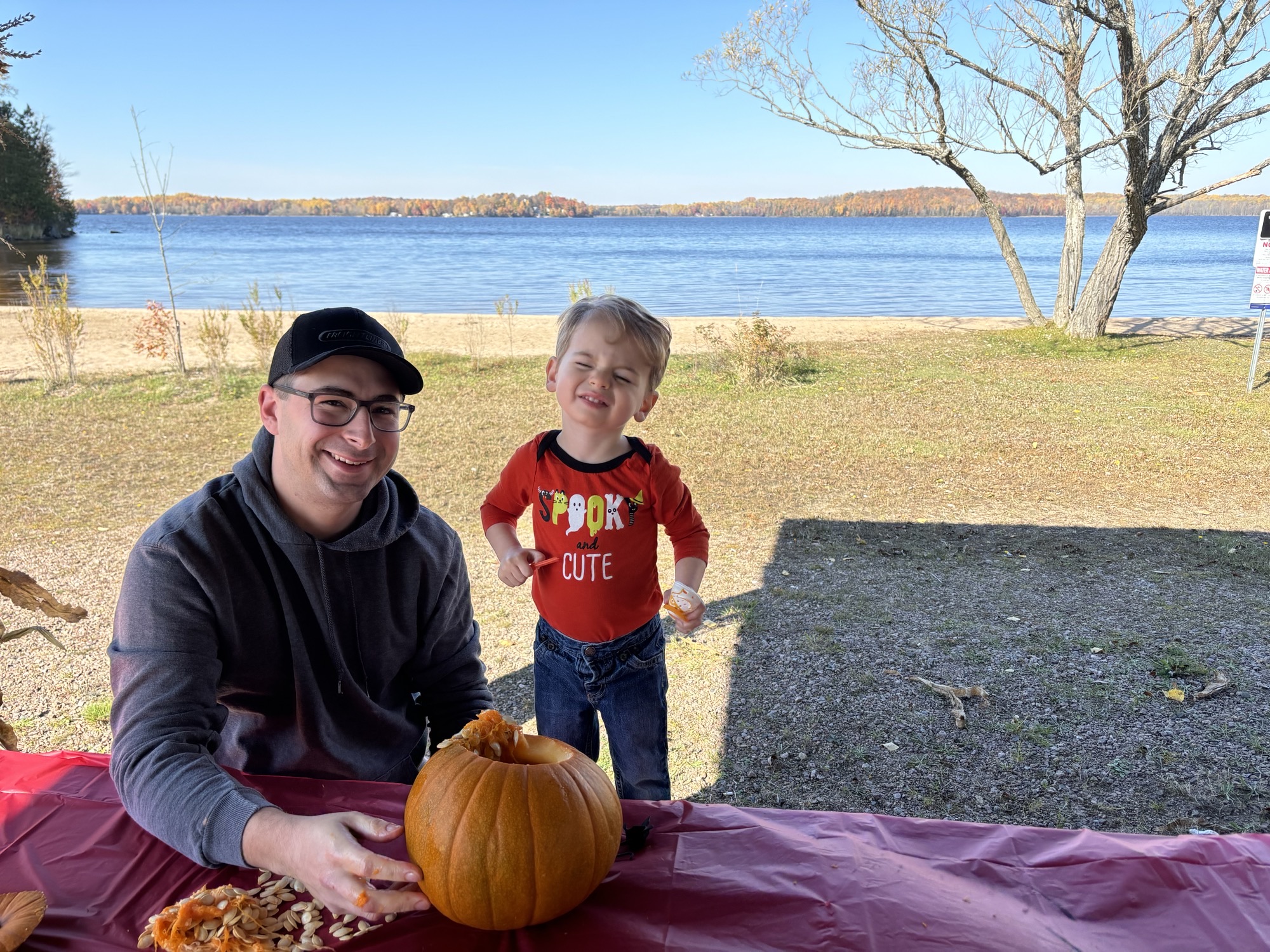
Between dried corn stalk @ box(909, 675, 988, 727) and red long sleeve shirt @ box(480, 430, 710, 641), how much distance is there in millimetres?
A: 1948

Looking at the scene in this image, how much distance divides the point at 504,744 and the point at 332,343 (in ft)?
2.77

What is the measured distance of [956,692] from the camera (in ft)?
13.5

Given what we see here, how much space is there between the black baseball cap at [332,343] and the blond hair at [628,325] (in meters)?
0.74

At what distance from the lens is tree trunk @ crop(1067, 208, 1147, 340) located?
13570 millimetres

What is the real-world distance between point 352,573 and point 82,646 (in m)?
3.60

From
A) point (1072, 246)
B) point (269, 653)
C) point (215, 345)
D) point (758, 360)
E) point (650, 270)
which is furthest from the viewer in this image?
point (650, 270)

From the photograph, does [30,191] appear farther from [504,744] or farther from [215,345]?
[504,744]

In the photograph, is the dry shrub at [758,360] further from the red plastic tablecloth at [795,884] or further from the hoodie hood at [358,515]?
the red plastic tablecloth at [795,884]

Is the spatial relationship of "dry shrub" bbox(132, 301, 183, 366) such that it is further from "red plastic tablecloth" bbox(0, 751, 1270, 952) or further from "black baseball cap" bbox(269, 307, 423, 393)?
"red plastic tablecloth" bbox(0, 751, 1270, 952)

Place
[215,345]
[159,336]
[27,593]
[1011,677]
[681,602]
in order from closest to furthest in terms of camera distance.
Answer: [27,593], [681,602], [1011,677], [215,345], [159,336]

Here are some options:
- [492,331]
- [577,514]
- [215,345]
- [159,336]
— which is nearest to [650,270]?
[492,331]

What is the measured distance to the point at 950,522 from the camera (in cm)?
658

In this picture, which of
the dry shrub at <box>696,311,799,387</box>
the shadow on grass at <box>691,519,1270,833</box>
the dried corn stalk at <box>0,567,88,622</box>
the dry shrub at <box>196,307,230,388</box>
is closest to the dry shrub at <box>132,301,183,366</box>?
the dry shrub at <box>196,307,230,388</box>

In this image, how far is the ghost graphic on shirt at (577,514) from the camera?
2621 millimetres
